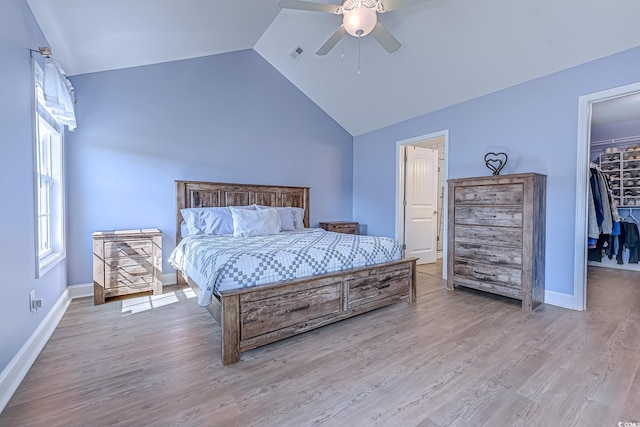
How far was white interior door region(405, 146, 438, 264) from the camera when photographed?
5.05 m

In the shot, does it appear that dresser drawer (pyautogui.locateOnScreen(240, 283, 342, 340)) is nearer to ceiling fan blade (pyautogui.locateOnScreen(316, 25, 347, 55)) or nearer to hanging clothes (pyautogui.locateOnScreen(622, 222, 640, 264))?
ceiling fan blade (pyautogui.locateOnScreen(316, 25, 347, 55))

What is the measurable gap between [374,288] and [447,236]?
1.50 meters

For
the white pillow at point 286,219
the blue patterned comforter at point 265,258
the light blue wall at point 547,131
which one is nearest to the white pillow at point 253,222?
the blue patterned comforter at point 265,258

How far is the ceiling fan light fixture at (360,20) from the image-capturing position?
2.39m

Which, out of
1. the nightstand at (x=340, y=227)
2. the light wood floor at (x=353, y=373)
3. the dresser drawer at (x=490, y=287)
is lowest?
the light wood floor at (x=353, y=373)

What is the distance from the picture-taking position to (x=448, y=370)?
6.20 feet

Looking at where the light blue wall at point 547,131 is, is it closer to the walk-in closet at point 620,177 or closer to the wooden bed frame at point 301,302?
the wooden bed frame at point 301,302

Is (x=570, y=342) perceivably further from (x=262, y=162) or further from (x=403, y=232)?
(x=262, y=162)

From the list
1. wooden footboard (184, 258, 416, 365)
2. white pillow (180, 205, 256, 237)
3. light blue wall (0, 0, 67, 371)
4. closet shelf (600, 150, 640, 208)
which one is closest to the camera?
light blue wall (0, 0, 67, 371)

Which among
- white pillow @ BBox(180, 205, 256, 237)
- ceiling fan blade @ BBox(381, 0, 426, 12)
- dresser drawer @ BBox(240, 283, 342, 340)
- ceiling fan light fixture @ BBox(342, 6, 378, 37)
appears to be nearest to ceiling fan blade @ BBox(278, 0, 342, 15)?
ceiling fan light fixture @ BBox(342, 6, 378, 37)

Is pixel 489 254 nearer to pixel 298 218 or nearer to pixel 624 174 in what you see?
pixel 298 218

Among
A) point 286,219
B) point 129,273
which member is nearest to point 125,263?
point 129,273

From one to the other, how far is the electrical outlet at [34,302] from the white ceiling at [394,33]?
2.17 m

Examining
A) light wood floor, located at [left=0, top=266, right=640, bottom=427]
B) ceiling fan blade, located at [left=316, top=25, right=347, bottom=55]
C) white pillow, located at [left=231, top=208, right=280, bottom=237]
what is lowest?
light wood floor, located at [left=0, top=266, right=640, bottom=427]
